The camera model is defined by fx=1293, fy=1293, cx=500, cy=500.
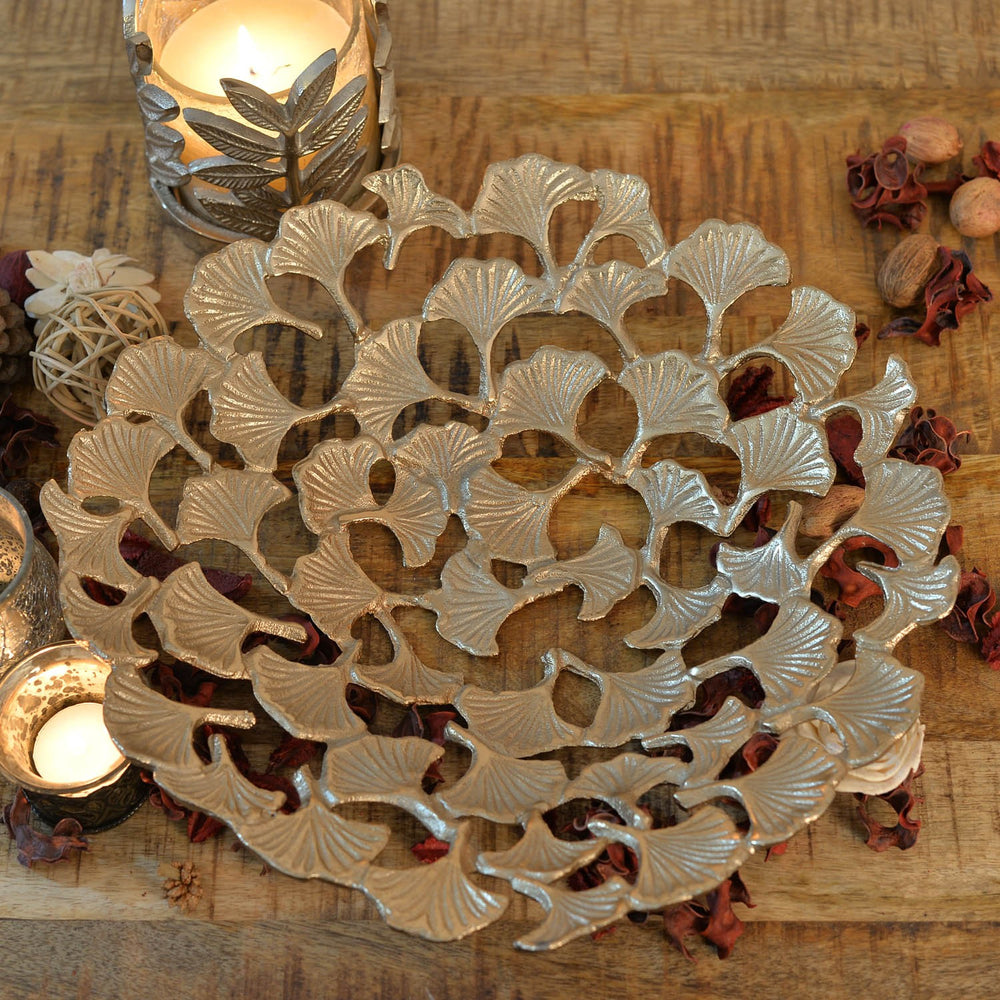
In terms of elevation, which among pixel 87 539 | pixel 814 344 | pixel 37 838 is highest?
pixel 814 344

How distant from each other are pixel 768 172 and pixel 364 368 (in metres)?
0.27

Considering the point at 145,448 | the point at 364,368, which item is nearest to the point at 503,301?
the point at 364,368

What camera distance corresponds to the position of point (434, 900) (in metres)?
0.44

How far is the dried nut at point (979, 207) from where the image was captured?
685 millimetres

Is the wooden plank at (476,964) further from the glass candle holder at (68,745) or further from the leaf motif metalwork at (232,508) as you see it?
the leaf motif metalwork at (232,508)

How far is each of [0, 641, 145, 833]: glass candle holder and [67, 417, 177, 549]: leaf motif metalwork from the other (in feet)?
0.21

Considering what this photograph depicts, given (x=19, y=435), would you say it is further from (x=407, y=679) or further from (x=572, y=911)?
(x=572, y=911)

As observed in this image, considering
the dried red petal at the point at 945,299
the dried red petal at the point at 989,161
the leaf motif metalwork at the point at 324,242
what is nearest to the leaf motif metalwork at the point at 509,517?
the leaf motif metalwork at the point at 324,242

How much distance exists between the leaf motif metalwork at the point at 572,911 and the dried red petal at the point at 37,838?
20 centimetres

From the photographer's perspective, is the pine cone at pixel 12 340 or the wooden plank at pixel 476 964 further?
the pine cone at pixel 12 340

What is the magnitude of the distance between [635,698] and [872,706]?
100mm

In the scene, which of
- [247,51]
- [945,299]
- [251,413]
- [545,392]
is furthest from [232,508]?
[945,299]

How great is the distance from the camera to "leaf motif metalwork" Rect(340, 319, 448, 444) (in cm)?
61

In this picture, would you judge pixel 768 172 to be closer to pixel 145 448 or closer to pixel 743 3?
pixel 743 3
